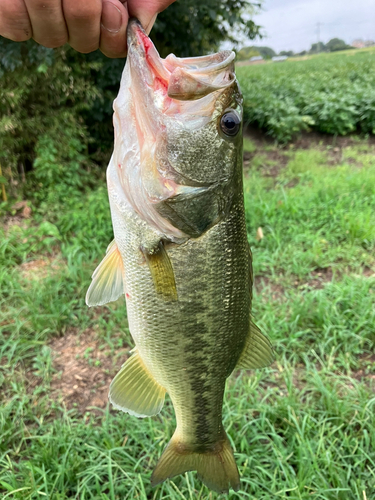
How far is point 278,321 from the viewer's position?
10.9ft

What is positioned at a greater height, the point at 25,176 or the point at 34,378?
the point at 25,176

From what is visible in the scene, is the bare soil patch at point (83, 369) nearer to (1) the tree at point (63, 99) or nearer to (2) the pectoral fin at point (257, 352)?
(2) the pectoral fin at point (257, 352)

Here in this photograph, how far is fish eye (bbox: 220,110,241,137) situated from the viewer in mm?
1298

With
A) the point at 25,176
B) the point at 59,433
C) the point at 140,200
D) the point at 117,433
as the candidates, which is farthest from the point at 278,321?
the point at 25,176

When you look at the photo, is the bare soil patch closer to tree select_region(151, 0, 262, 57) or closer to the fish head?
the fish head

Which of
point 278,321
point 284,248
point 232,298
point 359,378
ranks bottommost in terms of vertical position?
point 359,378

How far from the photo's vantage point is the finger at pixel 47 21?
1209mm

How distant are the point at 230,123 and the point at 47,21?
0.69 m

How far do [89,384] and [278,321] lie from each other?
166 centimetres

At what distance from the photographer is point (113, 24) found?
132 centimetres

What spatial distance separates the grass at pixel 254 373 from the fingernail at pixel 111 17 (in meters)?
2.24

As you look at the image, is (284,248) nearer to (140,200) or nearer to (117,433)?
(117,433)

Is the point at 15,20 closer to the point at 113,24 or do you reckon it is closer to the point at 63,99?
the point at 113,24

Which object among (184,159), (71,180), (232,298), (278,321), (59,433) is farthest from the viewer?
(71,180)
